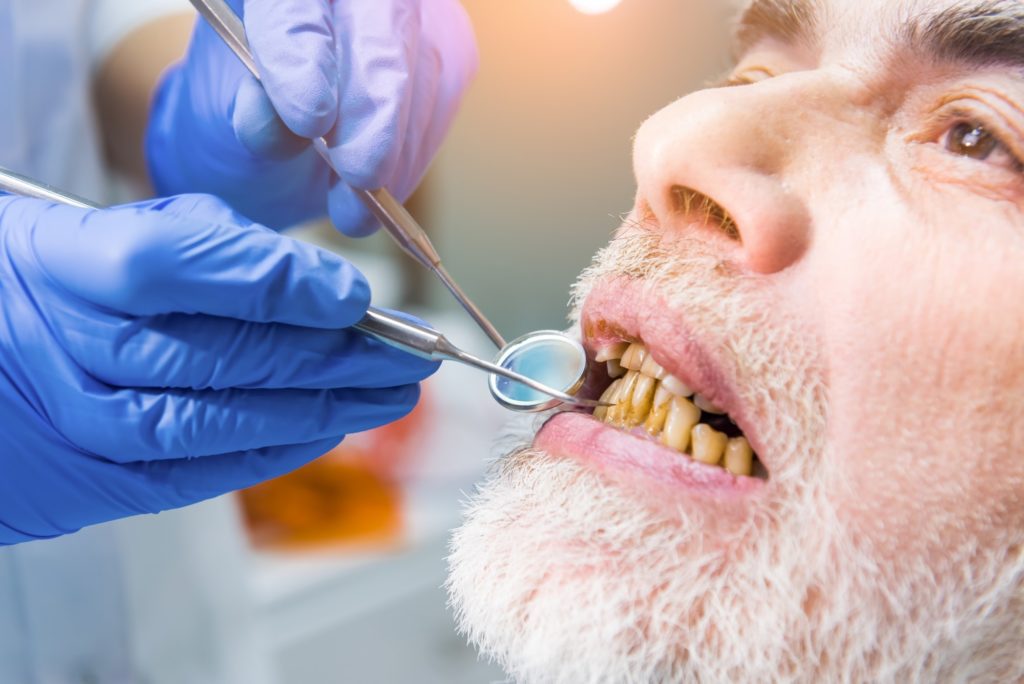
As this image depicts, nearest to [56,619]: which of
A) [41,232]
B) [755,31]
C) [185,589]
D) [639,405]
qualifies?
[185,589]

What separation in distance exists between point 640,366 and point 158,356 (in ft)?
1.63

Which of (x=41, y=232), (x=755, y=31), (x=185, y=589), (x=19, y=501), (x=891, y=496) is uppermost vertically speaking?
(x=755, y=31)

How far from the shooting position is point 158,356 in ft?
2.68

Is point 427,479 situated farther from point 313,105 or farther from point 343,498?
point 313,105

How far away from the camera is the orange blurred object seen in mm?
1868

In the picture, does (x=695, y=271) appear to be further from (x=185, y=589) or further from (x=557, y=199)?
(x=185, y=589)

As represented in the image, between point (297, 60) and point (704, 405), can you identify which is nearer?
point (704, 405)

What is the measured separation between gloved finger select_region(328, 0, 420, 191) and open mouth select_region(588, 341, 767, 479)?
360 millimetres

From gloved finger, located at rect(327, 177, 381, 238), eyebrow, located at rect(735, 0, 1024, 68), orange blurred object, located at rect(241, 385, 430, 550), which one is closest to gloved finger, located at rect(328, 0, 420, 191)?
gloved finger, located at rect(327, 177, 381, 238)

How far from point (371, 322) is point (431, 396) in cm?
130

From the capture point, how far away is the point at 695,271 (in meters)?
0.75

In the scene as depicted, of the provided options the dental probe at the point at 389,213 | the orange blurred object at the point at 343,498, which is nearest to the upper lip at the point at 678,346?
the dental probe at the point at 389,213

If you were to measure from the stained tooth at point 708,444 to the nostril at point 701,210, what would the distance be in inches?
7.4

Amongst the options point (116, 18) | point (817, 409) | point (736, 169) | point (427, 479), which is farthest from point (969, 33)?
point (427, 479)
